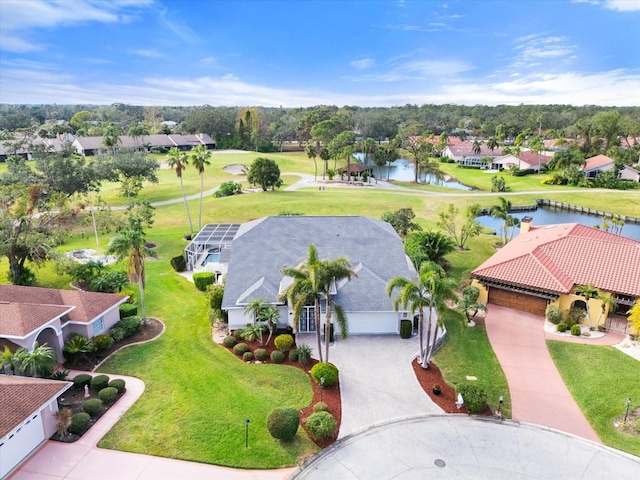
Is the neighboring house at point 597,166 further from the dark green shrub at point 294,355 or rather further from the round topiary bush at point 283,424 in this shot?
the round topiary bush at point 283,424

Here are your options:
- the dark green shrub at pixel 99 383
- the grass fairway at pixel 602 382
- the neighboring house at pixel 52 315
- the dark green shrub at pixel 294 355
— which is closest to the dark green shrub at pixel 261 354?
the dark green shrub at pixel 294 355

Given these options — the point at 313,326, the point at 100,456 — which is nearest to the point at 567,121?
the point at 313,326

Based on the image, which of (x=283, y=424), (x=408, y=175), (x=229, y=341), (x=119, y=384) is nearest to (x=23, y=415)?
(x=119, y=384)

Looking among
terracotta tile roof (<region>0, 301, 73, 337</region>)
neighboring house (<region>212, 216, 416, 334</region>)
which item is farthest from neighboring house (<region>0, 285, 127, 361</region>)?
neighboring house (<region>212, 216, 416, 334</region>)

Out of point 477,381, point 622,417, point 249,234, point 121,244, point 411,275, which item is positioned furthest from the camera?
point 249,234

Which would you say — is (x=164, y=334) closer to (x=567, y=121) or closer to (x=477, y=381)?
(x=477, y=381)

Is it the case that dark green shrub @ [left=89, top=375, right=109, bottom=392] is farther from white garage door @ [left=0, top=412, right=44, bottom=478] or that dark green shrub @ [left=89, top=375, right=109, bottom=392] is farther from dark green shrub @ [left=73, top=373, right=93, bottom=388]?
white garage door @ [left=0, top=412, right=44, bottom=478]
